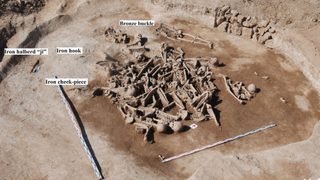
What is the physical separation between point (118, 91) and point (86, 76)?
9.29ft

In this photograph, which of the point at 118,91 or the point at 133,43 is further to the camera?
the point at 133,43

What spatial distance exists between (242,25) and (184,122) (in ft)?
35.0

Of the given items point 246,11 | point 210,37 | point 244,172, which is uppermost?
point 246,11

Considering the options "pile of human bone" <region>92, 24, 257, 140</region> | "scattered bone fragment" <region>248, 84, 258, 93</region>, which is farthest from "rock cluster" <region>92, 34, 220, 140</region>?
"scattered bone fragment" <region>248, 84, 258, 93</region>

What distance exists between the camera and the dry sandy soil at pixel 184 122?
8.95 meters

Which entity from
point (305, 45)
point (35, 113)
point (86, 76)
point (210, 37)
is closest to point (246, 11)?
point (210, 37)

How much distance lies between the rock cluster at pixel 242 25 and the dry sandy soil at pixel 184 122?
0.51 meters

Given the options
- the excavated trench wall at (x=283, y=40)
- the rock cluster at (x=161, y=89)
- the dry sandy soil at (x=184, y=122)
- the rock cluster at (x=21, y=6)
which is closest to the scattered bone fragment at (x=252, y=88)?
the dry sandy soil at (x=184, y=122)

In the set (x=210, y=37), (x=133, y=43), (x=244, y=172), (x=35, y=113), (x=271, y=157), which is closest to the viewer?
Result: (x=244, y=172)

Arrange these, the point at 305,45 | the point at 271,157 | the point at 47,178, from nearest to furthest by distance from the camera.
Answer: the point at 271,157, the point at 47,178, the point at 305,45

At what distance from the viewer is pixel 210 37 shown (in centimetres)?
1775

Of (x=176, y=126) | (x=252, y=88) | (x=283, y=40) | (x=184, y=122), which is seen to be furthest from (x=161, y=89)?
(x=283, y=40)

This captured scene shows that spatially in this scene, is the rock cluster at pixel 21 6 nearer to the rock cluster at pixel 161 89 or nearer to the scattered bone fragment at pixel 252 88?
the rock cluster at pixel 161 89

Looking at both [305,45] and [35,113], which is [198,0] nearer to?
[305,45]
